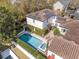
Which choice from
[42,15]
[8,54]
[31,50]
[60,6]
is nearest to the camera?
[8,54]

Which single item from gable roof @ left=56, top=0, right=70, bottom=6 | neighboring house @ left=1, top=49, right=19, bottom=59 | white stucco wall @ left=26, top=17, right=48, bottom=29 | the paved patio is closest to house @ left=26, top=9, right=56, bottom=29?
white stucco wall @ left=26, top=17, right=48, bottom=29

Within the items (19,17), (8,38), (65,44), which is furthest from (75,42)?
(19,17)

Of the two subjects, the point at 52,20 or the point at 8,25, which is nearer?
the point at 8,25

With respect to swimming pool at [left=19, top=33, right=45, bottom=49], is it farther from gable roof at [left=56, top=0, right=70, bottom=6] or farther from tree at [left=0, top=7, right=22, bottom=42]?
gable roof at [left=56, top=0, right=70, bottom=6]

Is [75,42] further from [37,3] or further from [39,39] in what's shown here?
[37,3]

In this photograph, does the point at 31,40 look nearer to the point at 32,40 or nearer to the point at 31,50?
the point at 32,40

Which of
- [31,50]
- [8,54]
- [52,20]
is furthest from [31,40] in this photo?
[52,20]
